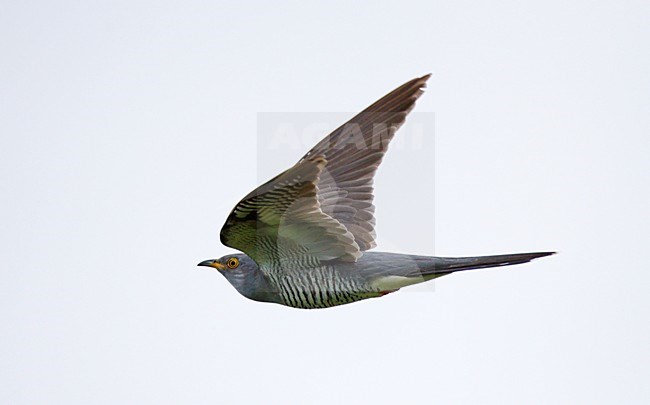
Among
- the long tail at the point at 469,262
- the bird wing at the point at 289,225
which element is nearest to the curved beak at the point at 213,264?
the bird wing at the point at 289,225

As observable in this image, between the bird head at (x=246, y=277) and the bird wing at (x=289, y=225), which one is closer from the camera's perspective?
the bird wing at (x=289, y=225)

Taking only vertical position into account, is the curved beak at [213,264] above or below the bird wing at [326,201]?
below

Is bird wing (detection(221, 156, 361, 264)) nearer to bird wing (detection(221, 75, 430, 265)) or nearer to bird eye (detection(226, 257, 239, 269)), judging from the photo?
bird wing (detection(221, 75, 430, 265))

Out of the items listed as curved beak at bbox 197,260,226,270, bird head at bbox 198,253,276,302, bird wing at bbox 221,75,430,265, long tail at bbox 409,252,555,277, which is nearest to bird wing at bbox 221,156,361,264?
bird wing at bbox 221,75,430,265

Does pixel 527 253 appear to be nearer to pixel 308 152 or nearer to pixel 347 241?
pixel 347 241

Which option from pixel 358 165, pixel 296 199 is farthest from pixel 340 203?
pixel 296 199

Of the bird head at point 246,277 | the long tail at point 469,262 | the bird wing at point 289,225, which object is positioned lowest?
the bird head at point 246,277

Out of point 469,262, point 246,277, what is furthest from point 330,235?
point 469,262

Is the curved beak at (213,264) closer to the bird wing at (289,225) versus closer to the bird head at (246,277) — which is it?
the bird head at (246,277)
